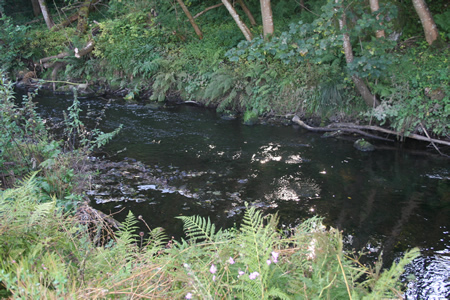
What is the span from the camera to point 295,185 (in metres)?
7.51

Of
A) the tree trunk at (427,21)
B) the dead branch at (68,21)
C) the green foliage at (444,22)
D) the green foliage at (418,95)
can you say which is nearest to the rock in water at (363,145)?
the green foliage at (418,95)

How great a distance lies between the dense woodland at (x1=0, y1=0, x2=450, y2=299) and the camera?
6.18ft

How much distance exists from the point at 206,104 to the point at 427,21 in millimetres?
7486

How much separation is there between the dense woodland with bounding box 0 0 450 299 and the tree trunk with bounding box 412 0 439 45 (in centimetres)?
4

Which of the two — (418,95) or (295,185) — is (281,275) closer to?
(295,185)

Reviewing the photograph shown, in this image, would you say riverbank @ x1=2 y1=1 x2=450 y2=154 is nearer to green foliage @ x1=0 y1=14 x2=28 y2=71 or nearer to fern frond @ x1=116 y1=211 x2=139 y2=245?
green foliage @ x1=0 y1=14 x2=28 y2=71

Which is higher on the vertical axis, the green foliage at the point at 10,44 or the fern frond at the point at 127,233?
the green foliage at the point at 10,44

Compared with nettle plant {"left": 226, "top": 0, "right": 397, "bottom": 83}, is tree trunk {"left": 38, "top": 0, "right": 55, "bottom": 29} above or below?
above

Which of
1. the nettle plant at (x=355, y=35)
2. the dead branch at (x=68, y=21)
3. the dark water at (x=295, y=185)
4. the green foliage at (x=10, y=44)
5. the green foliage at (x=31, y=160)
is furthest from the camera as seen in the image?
the dead branch at (x=68, y=21)

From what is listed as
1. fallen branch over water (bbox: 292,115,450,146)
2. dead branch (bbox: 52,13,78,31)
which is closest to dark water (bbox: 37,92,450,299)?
fallen branch over water (bbox: 292,115,450,146)

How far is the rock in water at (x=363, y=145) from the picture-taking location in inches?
371

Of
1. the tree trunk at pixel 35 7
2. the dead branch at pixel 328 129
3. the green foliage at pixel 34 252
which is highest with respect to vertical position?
the tree trunk at pixel 35 7

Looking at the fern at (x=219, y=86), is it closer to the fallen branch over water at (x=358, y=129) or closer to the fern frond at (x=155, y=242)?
the fallen branch over water at (x=358, y=129)

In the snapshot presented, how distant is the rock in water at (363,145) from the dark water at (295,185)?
0.18 meters
